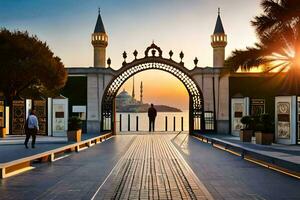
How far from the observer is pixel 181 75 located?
3139 centimetres

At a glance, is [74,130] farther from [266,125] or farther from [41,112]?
[266,125]

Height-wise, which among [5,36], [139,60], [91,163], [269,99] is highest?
[5,36]

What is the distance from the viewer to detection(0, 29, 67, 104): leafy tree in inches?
1245

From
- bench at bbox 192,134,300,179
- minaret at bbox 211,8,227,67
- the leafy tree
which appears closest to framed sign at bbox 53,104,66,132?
the leafy tree

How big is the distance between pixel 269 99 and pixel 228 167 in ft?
66.3

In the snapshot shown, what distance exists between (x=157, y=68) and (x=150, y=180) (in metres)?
21.5

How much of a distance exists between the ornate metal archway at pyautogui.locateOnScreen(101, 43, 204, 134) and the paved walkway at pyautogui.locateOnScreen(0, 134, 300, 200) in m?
16.8

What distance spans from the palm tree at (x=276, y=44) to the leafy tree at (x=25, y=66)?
15.7 metres

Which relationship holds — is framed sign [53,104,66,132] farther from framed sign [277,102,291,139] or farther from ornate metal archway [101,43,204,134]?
framed sign [277,102,291,139]

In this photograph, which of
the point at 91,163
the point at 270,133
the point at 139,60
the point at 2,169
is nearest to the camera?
the point at 2,169

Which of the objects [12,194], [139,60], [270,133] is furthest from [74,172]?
[139,60]

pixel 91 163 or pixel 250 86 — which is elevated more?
pixel 250 86

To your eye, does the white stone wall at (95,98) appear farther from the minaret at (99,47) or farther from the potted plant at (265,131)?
the potted plant at (265,131)

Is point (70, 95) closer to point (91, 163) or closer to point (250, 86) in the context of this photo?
point (250, 86)
